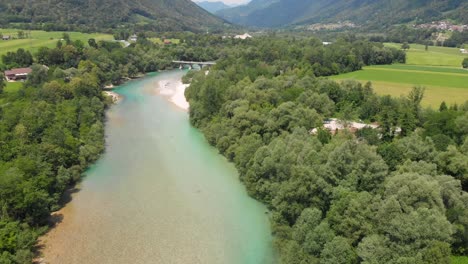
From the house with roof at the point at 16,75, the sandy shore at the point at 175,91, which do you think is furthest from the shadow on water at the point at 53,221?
the house with roof at the point at 16,75

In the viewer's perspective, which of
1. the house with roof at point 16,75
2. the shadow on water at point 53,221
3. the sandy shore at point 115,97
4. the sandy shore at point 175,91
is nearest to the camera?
the shadow on water at point 53,221

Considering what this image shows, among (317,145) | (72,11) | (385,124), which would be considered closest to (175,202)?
(317,145)

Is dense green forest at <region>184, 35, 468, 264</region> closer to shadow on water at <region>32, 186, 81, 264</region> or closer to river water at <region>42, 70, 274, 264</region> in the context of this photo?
river water at <region>42, 70, 274, 264</region>

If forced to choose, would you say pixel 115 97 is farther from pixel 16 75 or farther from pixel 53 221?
pixel 53 221

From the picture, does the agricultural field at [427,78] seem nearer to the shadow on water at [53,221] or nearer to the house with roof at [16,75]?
the shadow on water at [53,221]

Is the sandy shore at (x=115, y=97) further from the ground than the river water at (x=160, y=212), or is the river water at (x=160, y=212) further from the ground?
the sandy shore at (x=115, y=97)

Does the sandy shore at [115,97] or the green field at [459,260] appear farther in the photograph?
the sandy shore at [115,97]
